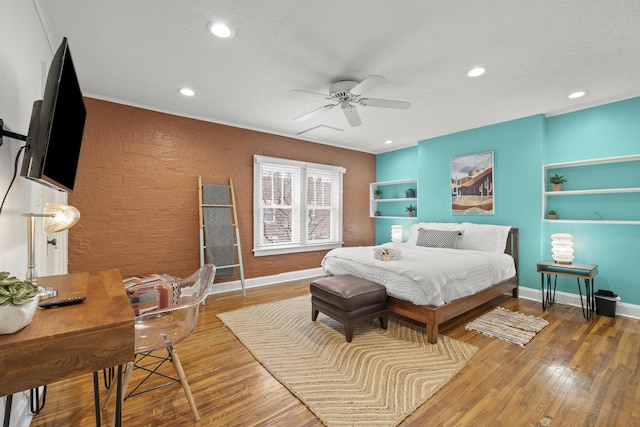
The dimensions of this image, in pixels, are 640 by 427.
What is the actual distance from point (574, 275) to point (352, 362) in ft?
9.49

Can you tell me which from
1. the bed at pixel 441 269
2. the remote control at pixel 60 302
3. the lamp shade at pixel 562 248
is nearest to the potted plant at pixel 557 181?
the lamp shade at pixel 562 248

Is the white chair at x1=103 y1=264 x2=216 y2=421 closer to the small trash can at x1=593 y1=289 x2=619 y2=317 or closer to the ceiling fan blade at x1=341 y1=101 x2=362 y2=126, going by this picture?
the ceiling fan blade at x1=341 y1=101 x2=362 y2=126

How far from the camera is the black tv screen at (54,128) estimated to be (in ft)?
3.90

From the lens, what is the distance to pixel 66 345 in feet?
2.86

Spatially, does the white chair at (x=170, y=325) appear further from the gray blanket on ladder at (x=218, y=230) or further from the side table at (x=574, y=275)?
the side table at (x=574, y=275)

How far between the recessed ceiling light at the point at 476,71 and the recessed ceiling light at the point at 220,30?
2230 mm

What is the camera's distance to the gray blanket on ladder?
404 centimetres

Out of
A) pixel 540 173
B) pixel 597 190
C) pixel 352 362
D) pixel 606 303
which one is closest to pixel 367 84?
pixel 352 362

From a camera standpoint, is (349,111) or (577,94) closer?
(349,111)

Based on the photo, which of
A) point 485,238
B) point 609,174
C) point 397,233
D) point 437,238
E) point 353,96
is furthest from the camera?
point 397,233

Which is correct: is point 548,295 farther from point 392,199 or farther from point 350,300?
point 392,199

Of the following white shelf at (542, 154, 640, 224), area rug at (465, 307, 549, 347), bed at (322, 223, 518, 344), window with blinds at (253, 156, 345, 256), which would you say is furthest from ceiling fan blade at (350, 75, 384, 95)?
white shelf at (542, 154, 640, 224)

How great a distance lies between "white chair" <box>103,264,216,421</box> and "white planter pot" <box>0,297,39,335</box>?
0.67 meters

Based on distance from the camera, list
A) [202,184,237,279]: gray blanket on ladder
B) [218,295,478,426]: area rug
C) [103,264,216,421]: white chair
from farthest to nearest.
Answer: [202,184,237,279]: gray blanket on ladder, [218,295,478,426]: area rug, [103,264,216,421]: white chair
